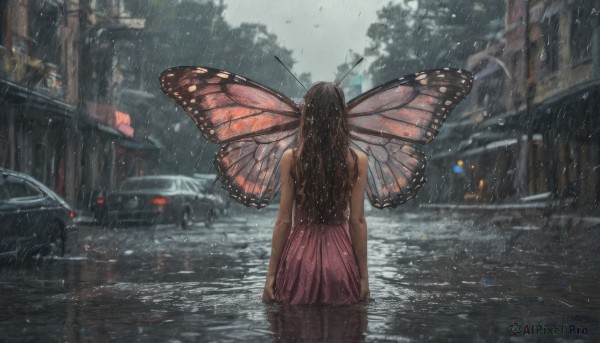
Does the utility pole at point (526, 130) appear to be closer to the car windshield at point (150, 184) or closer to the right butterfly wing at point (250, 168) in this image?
the car windshield at point (150, 184)

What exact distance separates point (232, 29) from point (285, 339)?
52384 mm

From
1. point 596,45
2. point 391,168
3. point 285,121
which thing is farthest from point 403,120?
point 596,45

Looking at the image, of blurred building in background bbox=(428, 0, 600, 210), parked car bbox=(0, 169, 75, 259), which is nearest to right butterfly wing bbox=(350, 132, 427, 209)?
parked car bbox=(0, 169, 75, 259)

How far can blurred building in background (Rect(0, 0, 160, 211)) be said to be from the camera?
2536cm

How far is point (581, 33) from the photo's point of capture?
92.7 feet

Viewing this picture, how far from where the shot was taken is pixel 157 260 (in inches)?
497

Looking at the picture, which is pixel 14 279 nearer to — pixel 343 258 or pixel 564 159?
pixel 343 258

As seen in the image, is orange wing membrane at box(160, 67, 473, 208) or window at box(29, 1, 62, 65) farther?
window at box(29, 1, 62, 65)

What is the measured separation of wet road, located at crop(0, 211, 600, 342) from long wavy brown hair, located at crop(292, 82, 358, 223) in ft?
2.71

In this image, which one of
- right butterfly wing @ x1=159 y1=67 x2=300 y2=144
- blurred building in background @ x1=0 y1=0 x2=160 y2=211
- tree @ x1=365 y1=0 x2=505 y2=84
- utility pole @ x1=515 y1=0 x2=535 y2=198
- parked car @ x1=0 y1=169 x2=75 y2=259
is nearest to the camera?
right butterfly wing @ x1=159 y1=67 x2=300 y2=144

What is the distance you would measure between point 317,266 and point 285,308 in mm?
370

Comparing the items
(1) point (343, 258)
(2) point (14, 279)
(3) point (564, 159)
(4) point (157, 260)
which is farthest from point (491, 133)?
(1) point (343, 258)

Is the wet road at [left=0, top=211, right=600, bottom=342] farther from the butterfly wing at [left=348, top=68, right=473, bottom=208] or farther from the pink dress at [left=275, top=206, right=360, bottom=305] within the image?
the butterfly wing at [left=348, top=68, right=473, bottom=208]

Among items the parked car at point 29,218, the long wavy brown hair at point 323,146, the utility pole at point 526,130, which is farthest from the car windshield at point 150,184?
the long wavy brown hair at point 323,146
